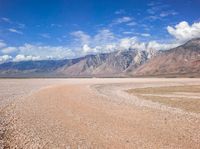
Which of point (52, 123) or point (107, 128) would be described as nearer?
point (107, 128)

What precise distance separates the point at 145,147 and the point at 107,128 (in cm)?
509

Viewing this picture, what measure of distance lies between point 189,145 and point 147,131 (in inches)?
146

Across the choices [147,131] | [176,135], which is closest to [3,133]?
[147,131]

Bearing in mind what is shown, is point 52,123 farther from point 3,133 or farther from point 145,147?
point 145,147

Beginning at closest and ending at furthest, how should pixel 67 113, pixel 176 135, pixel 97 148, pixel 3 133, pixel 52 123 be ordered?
pixel 97 148 < pixel 176 135 < pixel 3 133 < pixel 52 123 < pixel 67 113

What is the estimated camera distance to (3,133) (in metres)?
18.6

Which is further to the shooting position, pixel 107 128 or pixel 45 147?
pixel 107 128

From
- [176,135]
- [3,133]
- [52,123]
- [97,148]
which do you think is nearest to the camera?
[97,148]

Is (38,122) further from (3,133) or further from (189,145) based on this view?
(189,145)

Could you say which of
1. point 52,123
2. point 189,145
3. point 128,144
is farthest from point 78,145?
point 52,123

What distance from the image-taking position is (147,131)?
1859 cm

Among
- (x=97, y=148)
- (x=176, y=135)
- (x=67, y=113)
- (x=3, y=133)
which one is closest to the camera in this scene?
(x=97, y=148)

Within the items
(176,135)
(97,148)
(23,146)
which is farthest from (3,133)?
(176,135)

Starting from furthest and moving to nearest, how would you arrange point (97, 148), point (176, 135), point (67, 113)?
point (67, 113) < point (176, 135) < point (97, 148)
